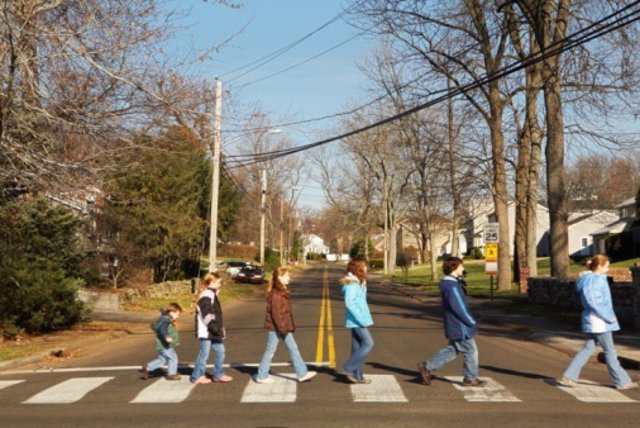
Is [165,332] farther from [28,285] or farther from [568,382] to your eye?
[28,285]

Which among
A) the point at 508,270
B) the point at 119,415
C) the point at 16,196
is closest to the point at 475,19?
the point at 508,270

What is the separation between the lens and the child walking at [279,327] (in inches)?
429

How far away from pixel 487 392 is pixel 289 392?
99.0 inches

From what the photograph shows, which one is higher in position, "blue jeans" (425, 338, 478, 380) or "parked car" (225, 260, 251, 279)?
"parked car" (225, 260, 251, 279)

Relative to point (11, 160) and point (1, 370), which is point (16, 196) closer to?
point (11, 160)

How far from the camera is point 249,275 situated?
5447 centimetres

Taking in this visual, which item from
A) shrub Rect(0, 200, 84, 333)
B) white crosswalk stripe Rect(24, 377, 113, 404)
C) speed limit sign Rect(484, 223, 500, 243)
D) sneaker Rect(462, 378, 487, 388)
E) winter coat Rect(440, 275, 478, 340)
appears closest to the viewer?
white crosswalk stripe Rect(24, 377, 113, 404)

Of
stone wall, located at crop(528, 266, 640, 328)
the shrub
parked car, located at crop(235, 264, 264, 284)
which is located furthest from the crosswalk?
parked car, located at crop(235, 264, 264, 284)

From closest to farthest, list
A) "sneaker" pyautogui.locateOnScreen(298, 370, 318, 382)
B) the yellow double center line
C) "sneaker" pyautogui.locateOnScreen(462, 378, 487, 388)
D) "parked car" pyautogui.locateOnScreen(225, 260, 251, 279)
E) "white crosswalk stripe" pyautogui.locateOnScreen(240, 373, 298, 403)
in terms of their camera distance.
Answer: "white crosswalk stripe" pyautogui.locateOnScreen(240, 373, 298, 403) < "sneaker" pyautogui.locateOnScreen(462, 378, 487, 388) < "sneaker" pyautogui.locateOnScreen(298, 370, 318, 382) < the yellow double center line < "parked car" pyautogui.locateOnScreen(225, 260, 251, 279)

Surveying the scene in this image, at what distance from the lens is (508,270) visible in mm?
37438

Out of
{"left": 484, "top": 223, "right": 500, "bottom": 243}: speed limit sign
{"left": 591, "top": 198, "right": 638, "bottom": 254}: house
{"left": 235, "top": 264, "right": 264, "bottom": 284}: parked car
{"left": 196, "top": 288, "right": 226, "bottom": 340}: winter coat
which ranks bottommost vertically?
{"left": 196, "top": 288, "right": 226, "bottom": 340}: winter coat

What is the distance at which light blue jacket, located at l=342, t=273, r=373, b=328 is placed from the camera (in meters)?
10.7

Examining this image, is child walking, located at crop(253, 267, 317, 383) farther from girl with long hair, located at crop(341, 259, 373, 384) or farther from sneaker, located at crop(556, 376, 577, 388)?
sneaker, located at crop(556, 376, 577, 388)

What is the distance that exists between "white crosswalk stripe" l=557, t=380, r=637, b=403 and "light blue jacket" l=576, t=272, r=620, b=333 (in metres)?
0.77
